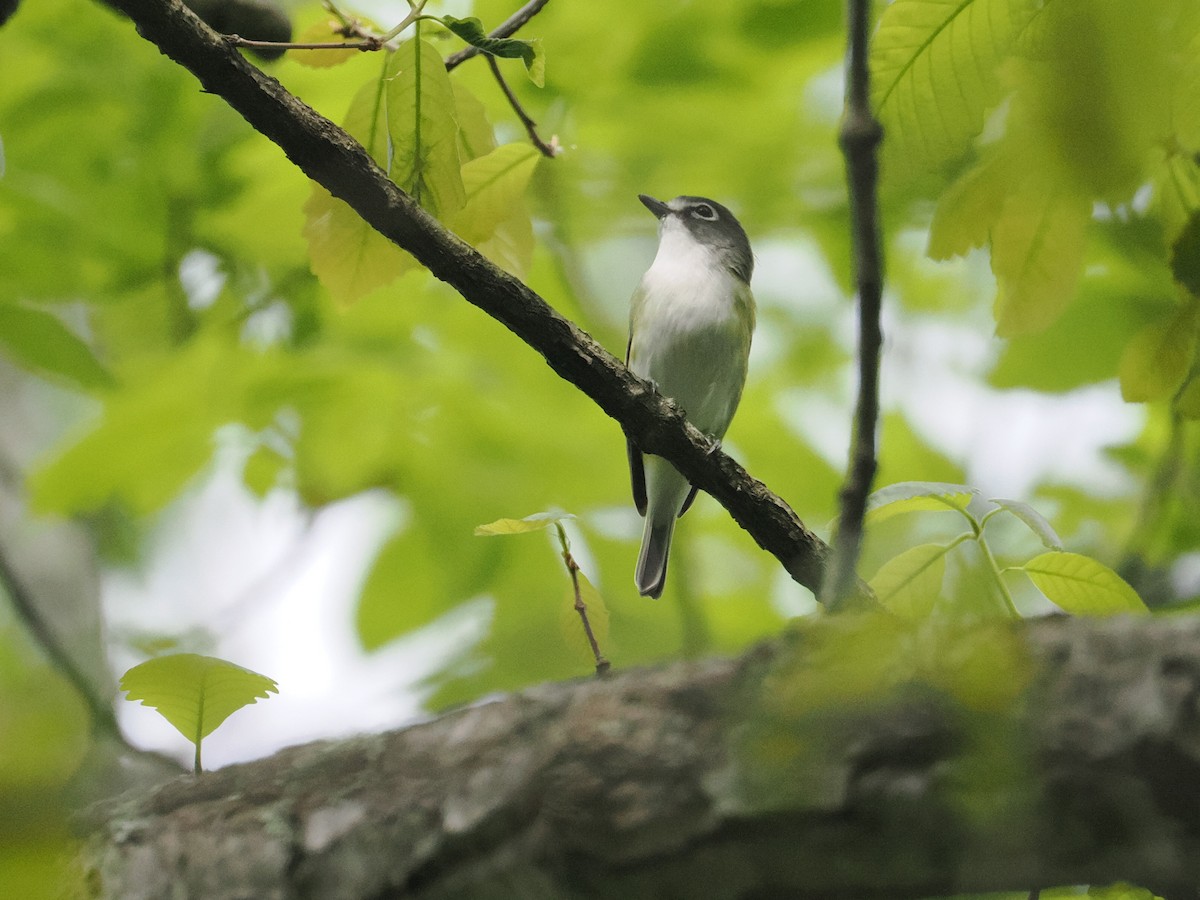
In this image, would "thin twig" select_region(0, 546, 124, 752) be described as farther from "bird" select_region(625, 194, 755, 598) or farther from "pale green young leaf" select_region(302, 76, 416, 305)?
"bird" select_region(625, 194, 755, 598)

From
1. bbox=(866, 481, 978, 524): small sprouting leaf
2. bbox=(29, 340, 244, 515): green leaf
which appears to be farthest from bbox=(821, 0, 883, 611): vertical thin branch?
bbox=(29, 340, 244, 515): green leaf

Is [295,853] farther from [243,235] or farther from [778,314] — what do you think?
[778,314]

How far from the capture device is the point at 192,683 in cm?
195

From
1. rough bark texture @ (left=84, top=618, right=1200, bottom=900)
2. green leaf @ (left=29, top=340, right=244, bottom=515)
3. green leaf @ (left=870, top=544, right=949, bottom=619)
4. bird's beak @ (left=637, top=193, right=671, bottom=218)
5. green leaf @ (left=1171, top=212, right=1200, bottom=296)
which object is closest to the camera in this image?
rough bark texture @ (left=84, top=618, right=1200, bottom=900)

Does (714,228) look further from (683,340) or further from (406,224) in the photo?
(406,224)

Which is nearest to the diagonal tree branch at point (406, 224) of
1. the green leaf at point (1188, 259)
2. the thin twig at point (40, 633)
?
the green leaf at point (1188, 259)

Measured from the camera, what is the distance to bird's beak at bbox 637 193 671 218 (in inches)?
203

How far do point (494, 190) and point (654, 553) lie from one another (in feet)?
10.7

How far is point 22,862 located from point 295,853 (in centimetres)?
35

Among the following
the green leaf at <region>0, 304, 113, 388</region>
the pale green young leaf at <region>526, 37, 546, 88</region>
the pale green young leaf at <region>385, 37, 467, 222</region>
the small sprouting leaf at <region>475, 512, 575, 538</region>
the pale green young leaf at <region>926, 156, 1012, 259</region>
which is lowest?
the small sprouting leaf at <region>475, 512, 575, 538</region>

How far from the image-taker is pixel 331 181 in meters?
2.11

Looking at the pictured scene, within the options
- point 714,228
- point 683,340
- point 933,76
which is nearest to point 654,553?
point 683,340

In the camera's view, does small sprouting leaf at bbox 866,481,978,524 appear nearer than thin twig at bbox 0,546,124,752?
Yes

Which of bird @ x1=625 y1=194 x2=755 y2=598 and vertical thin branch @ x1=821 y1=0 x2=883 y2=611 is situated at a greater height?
bird @ x1=625 y1=194 x2=755 y2=598
